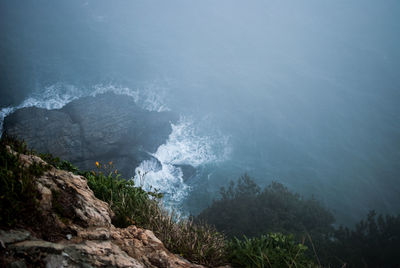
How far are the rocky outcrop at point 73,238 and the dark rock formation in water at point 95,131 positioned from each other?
12713 mm

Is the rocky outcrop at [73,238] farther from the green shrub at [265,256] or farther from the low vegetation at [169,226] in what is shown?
the green shrub at [265,256]

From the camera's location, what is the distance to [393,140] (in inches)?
961

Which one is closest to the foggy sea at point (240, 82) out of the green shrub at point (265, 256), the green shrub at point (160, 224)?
the green shrub at point (160, 224)

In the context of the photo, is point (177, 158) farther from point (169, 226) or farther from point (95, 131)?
point (169, 226)

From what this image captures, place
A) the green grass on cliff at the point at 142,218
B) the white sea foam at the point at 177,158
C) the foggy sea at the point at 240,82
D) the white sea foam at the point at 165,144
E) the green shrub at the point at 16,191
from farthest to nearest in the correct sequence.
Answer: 1. the foggy sea at the point at 240,82
2. the white sea foam at the point at 165,144
3. the white sea foam at the point at 177,158
4. the green grass on cliff at the point at 142,218
5. the green shrub at the point at 16,191

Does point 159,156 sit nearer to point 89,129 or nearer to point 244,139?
point 89,129

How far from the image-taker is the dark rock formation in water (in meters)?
15.3

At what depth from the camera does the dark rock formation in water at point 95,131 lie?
1530 centimetres

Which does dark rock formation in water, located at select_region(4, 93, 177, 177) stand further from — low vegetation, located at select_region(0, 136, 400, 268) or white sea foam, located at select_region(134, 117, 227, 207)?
low vegetation, located at select_region(0, 136, 400, 268)

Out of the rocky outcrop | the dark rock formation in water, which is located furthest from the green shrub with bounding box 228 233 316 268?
the dark rock formation in water

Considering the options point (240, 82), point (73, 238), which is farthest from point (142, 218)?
point (240, 82)

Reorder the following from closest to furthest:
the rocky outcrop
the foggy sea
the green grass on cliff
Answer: the rocky outcrop < the green grass on cliff < the foggy sea

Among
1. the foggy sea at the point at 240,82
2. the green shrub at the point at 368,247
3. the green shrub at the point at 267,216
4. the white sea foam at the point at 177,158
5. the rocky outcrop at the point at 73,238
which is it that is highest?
the foggy sea at the point at 240,82

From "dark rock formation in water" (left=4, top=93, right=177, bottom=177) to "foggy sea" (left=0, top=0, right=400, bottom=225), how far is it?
Result: 1528mm
